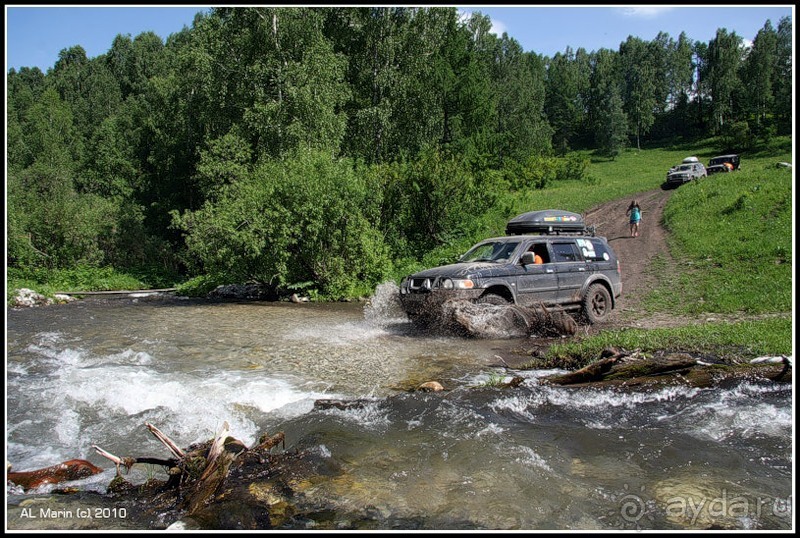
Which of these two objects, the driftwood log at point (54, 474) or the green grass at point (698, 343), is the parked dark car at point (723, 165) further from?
the driftwood log at point (54, 474)

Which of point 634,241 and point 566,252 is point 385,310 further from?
point 634,241

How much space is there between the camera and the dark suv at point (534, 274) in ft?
38.0

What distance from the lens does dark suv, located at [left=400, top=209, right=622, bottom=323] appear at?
11570 mm

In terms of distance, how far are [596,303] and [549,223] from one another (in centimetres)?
231

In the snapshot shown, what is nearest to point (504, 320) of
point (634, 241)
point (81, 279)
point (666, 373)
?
point (666, 373)

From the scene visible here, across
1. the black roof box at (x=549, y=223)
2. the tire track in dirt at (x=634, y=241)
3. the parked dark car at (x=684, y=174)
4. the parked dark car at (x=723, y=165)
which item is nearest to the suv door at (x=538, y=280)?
the black roof box at (x=549, y=223)

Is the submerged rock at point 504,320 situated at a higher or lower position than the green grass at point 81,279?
lower

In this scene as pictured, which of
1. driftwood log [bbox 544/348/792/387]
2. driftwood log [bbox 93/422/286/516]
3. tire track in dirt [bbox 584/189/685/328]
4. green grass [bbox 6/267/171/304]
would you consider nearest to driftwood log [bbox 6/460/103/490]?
driftwood log [bbox 93/422/286/516]

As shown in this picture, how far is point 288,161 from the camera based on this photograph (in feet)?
71.6

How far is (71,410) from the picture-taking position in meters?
6.76

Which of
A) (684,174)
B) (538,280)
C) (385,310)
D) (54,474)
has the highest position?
(684,174)

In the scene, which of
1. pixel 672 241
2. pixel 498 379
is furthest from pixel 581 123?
pixel 498 379

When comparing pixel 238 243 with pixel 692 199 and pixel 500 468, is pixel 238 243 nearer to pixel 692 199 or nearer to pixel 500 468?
pixel 500 468

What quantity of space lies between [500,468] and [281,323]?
33.0 feet
